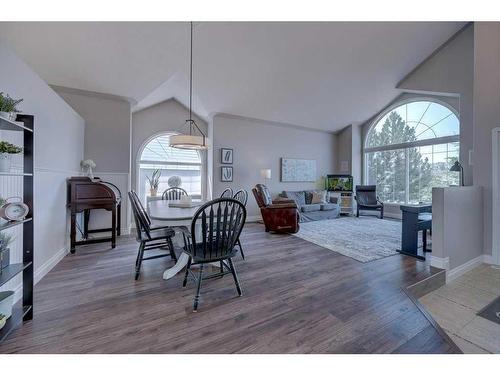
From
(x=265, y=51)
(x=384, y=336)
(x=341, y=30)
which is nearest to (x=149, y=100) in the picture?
(x=265, y=51)

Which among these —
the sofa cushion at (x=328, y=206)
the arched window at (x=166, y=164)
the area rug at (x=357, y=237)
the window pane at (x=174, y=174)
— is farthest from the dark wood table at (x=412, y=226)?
the window pane at (x=174, y=174)

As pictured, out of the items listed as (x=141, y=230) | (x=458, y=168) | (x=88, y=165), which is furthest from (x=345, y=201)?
(x=88, y=165)

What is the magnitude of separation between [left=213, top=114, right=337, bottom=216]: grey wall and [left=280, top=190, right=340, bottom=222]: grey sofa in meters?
0.53

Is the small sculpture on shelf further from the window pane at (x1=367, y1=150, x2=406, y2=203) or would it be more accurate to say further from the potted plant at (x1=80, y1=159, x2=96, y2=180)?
the window pane at (x1=367, y1=150, x2=406, y2=203)

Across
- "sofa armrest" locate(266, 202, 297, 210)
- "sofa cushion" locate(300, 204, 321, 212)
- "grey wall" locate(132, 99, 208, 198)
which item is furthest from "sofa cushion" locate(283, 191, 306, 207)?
"grey wall" locate(132, 99, 208, 198)

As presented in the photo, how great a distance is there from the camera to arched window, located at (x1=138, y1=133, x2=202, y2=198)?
17.6 ft

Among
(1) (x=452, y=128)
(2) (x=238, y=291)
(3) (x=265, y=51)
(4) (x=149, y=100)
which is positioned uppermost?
(3) (x=265, y=51)

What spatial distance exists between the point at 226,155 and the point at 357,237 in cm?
347

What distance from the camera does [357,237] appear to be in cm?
413

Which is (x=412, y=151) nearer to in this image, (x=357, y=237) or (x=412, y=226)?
(x=357, y=237)

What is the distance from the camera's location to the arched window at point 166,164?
211 inches

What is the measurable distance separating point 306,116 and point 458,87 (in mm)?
3221

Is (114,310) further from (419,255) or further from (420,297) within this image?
(419,255)
